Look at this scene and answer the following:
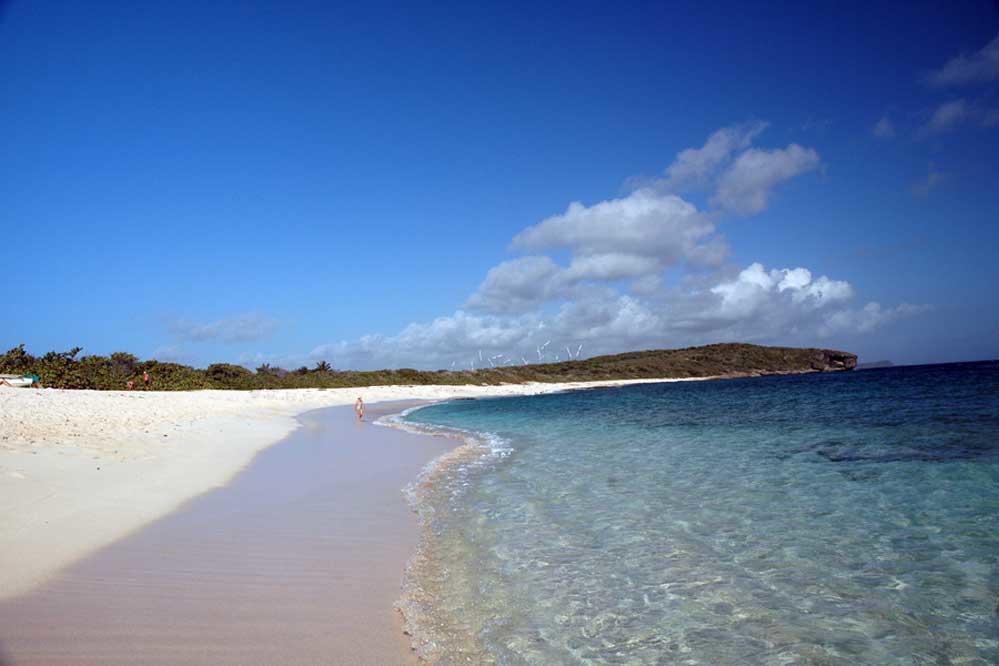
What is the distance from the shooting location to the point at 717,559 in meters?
6.43

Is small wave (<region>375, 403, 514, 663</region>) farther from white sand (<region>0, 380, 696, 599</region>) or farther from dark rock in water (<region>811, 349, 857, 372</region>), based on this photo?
dark rock in water (<region>811, 349, 857, 372</region>)

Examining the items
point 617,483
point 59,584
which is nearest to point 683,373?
point 617,483

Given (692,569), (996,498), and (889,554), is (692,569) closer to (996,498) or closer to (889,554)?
(889,554)

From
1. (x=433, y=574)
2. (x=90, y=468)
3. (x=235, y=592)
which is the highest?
(x=90, y=468)

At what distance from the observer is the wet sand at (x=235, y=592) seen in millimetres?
4223

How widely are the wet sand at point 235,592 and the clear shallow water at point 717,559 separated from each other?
1.75ft

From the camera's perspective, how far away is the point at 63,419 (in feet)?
55.6

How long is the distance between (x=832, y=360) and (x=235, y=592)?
161238mm

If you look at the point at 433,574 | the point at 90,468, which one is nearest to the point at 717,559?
the point at 433,574

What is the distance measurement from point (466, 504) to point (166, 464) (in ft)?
23.3

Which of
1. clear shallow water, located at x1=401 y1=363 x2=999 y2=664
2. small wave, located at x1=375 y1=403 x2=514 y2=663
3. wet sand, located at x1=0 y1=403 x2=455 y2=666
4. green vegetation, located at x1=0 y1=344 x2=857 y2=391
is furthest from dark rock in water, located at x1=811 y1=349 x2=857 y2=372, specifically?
wet sand, located at x1=0 y1=403 x2=455 y2=666

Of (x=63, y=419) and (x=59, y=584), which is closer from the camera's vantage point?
(x=59, y=584)

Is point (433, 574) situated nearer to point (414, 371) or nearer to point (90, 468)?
point (90, 468)

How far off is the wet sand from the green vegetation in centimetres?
4257
